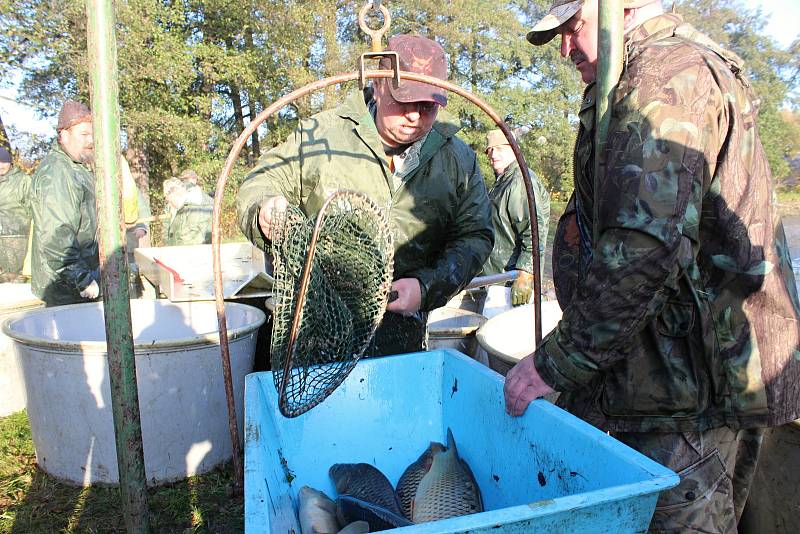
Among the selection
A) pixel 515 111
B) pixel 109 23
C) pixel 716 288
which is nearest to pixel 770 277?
pixel 716 288

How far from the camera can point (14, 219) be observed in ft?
20.1

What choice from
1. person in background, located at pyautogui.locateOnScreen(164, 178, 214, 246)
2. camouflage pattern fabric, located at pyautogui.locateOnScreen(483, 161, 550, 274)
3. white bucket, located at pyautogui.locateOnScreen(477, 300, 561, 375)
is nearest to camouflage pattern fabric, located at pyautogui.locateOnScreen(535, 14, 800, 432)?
white bucket, located at pyautogui.locateOnScreen(477, 300, 561, 375)

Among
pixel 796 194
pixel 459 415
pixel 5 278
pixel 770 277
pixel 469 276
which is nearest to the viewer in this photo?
pixel 770 277

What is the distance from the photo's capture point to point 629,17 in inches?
71.2

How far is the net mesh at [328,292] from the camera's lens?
1874 mm

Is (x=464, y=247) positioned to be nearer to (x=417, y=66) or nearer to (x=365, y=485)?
(x=417, y=66)

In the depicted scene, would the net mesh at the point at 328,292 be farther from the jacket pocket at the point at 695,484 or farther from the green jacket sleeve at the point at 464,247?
the jacket pocket at the point at 695,484

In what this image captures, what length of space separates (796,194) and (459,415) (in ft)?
116

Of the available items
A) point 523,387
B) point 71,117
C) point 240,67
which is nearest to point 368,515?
point 523,387

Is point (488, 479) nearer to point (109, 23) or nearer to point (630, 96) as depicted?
point (630, 96)

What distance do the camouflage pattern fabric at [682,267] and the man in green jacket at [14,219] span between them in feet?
19.8

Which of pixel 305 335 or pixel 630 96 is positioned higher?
pixel 630 96

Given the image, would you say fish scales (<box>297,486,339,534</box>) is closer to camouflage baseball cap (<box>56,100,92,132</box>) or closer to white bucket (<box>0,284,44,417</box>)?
white bucket (<box>0,284,44,417</box>)

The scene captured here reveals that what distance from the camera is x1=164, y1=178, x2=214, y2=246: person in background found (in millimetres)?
8797
